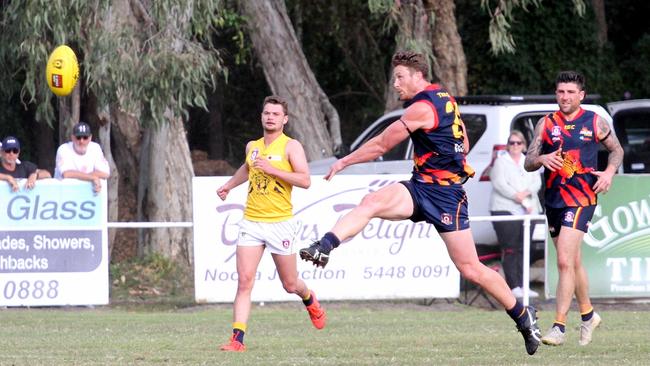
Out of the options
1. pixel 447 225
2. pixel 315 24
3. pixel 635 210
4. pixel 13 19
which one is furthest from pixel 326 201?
pixel 315 24

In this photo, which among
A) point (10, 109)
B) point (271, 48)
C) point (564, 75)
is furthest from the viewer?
point (10, 109)

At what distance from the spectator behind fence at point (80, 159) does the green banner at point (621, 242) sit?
18.7 ft

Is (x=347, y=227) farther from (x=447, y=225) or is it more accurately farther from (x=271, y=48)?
(x=271, y=48)

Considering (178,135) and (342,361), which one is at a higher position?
(178,135)

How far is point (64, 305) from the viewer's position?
1500cm

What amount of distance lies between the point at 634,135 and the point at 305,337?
25.9ft

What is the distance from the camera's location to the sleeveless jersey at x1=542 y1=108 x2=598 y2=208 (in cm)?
1066

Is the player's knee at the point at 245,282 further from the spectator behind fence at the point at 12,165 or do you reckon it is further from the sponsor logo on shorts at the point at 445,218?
the spectator behind fence at the point at 12,165

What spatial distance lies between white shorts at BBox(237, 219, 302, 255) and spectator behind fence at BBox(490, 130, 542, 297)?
18.2 feet

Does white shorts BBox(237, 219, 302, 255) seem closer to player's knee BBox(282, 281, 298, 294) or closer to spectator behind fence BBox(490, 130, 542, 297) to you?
player's knee BBox(282, 281, 298, 294)

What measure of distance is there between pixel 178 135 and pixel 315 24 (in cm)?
799

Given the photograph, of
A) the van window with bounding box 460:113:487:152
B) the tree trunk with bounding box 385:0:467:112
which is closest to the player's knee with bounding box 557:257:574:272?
the van window with bounding box 460:113:487:152

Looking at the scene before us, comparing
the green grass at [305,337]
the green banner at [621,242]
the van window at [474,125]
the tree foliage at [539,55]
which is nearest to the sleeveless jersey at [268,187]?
the green grass at [305,337]

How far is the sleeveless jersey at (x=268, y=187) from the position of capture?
1043 cm
